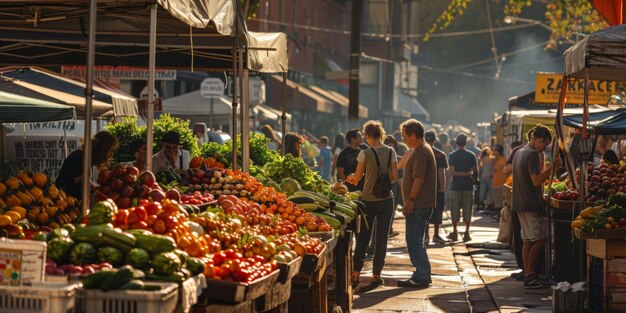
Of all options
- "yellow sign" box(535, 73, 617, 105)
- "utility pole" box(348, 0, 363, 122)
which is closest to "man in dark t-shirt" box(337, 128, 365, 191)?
"utility pole" box(348, 0, 363, 122)

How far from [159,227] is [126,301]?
5.37 feet

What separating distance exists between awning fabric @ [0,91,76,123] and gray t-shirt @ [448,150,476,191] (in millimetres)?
8581

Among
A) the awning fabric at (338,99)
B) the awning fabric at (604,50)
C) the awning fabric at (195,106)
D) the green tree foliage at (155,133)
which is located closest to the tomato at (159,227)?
the awning fabric at (604,50)

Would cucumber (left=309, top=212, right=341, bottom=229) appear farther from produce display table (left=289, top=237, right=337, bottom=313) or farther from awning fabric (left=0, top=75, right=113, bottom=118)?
awning fabric (left=0, top=75, right=113, bottom=118)

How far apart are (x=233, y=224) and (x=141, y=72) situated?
500 inches

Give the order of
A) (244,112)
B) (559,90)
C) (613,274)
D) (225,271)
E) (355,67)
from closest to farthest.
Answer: (225,271), (613,274), (244,112), (355,67), (559,90)

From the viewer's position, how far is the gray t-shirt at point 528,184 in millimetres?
14531

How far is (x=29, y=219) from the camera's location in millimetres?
8453

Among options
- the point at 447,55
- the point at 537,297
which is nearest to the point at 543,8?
the point at 447,55

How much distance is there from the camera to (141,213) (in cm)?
774

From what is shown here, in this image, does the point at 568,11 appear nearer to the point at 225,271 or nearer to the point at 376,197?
the point at 376,197

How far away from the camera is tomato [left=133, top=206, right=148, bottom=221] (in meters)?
7.70

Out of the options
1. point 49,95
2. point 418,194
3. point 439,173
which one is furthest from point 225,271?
point 439,173

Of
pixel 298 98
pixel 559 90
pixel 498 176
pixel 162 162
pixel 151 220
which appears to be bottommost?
pixel 498 176
